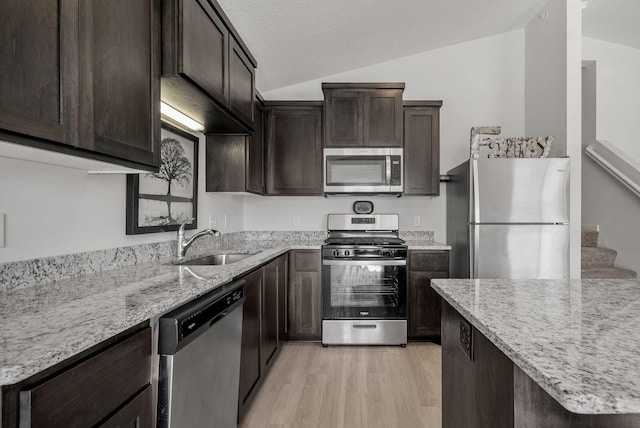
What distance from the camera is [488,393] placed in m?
0.95

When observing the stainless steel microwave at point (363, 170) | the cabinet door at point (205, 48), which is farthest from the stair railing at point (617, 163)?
the cabinet door at point (205, 48)

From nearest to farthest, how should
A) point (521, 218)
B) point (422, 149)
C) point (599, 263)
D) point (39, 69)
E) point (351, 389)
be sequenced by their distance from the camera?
point (39, 69)
point (351, 389)
point (521, 218)
point (422, 149)
point (599, 263)

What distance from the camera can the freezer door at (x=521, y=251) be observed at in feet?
9.47

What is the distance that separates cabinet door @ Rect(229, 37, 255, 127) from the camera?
2080 mm

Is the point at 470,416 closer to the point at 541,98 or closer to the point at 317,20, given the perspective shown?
the point at 317,20

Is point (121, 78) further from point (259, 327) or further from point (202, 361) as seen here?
point (259, 327)

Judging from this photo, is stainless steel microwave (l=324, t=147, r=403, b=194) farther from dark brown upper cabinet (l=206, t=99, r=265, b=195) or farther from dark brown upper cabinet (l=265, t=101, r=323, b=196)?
dark brown upper cabinet (l=206, t=99, r=265, b=195)

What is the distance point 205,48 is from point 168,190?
0.94 meters

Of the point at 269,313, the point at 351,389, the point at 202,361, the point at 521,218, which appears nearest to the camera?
the point at 202,361

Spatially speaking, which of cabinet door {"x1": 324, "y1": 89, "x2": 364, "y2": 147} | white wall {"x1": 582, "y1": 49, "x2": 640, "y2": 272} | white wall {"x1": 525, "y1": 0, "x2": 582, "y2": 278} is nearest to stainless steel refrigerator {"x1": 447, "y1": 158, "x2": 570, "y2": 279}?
white wall {"x1": 525, "y1": 0, "x2": 582, "y2": 278}

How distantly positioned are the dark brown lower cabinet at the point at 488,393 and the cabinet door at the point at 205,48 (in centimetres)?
149

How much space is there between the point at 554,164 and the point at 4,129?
11.1 feet

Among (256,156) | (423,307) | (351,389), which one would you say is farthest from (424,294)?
(256,156)

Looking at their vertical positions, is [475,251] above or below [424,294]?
above
